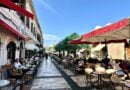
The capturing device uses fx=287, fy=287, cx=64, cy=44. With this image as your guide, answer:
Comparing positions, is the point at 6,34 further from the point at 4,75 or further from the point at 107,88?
the point at 107,88

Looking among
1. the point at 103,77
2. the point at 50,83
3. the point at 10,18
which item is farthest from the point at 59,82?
the point at 10,18

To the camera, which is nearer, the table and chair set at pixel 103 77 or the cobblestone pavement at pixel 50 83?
the table and chair set at pixel 103 77

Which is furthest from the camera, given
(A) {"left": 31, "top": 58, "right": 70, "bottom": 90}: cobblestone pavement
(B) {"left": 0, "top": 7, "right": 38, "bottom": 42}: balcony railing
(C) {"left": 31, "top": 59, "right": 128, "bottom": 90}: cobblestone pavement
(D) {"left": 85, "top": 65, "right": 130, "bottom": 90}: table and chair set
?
(B) {"left": 0, "top": 7, "right": 38, "bottom": 42}: balcony railing

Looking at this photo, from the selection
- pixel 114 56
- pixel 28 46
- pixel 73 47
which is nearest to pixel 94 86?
pixel 28 46

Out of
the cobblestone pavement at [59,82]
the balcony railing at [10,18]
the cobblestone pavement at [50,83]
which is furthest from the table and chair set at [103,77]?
the balcony railing at [10,18]

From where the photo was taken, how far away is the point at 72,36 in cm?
4028

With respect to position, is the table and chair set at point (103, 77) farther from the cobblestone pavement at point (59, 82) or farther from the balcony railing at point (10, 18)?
the balcony railing at point (10, 18)

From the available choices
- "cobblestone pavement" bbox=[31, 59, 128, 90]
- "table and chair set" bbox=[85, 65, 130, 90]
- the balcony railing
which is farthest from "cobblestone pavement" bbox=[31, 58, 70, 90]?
the balcony railing

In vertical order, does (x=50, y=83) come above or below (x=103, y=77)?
below

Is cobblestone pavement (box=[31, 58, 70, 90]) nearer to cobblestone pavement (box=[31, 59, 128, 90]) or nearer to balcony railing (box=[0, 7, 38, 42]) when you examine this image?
cobblestone pavement (box=[31, 59, 128, 90])

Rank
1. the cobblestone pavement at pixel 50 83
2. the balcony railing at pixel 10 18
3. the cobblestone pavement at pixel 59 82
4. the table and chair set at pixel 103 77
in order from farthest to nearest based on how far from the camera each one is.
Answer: the balcony railing at pixel 10 18 < the cobblestone pavement at pixel 50 83 < the cobblestone pavement at pixel 59 82 < the table and chair set at pixel 103 77

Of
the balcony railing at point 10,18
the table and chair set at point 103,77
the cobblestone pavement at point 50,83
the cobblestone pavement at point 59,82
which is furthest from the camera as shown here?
the balcony railing at point 10,18

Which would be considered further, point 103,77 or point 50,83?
point 50,83

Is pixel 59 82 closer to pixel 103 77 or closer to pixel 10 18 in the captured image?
pixel 103 77
